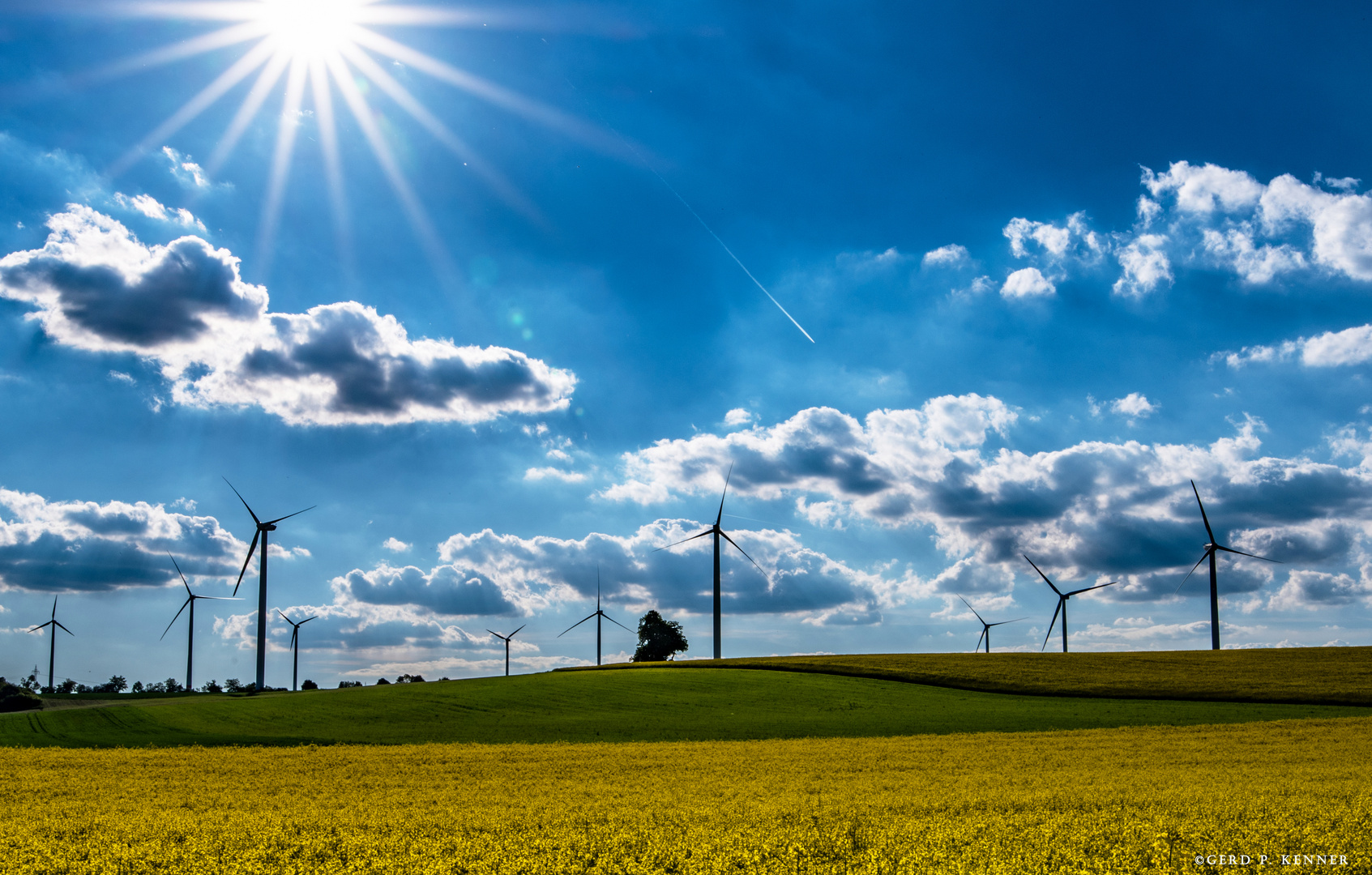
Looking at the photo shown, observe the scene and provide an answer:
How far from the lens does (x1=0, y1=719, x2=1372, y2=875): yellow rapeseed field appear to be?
33.7 ft

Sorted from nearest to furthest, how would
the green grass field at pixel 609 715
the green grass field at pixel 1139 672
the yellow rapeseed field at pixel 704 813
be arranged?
the yellow rapeseed field at pixel 704 813, the green grass field at pixel 609 715, the green grass field at pixel 1139 672

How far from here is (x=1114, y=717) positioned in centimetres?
4325

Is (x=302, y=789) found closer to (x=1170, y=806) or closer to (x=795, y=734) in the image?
(x=1170, y=806)

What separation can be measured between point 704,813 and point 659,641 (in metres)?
126

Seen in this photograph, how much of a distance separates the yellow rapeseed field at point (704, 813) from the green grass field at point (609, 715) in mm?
11679

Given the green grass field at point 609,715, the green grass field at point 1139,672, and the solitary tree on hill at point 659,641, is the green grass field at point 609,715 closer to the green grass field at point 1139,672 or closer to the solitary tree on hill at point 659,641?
the green grass field at point 1139,672

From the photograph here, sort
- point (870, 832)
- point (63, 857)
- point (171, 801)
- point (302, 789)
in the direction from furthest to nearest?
1. point (302, 789)
2. point (171, 801)
3. point (870, 832)
4. point (63, 857)

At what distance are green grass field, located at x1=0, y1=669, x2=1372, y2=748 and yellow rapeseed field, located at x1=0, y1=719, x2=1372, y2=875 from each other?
1168 cm

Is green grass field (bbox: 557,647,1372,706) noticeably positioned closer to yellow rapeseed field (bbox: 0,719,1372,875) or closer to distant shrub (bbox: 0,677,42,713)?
yellow rapeseed field (bbox: 0,719,1372,875)

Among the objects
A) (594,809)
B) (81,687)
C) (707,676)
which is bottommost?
(81,687)

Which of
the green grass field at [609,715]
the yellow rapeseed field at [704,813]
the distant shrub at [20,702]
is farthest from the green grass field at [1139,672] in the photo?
the distant shrub at [20,702]

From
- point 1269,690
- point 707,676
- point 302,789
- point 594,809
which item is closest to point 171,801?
point 302,789

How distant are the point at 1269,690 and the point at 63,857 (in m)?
64.6

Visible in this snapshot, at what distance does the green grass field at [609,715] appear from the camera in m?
38.6
